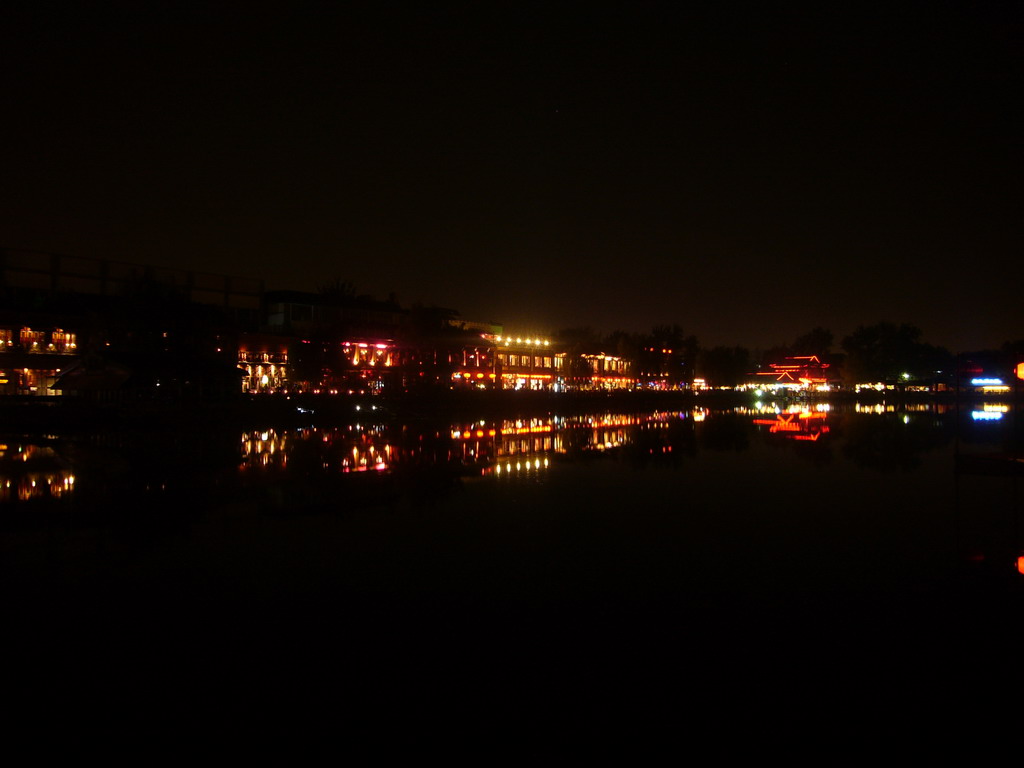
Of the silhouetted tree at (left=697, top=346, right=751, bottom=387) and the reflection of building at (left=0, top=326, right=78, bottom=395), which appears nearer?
the reflection of building at (left=0, top=326, right=78, bottom=395)

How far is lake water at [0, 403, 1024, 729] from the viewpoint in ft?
17.2

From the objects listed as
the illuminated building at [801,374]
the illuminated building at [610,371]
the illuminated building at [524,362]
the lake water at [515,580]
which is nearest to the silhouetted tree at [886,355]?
the illuminated building at [801,374]

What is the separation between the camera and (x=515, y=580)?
7590mm

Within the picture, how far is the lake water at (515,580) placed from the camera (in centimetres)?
524

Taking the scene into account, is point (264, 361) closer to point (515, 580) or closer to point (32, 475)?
point (32, 475)

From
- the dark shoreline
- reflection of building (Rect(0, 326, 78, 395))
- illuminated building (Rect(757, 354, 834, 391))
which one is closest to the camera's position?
the dark shoreline

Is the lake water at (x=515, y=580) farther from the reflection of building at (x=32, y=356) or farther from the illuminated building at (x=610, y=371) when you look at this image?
the illuminated building at (x=610, y=371)

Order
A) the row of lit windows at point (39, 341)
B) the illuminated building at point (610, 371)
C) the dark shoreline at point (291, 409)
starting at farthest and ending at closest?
the illuminated building at point (610, 371) → the row of lit windows at point (39, 341) → the dark shoreline at point (291, 409)

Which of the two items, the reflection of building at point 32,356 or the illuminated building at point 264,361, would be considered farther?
the illuminated building at point 264,361

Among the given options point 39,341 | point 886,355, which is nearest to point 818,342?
point 886,355

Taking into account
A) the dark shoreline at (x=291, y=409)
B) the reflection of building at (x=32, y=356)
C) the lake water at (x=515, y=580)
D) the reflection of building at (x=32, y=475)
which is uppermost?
the reflection of building at (x=32, y=356)

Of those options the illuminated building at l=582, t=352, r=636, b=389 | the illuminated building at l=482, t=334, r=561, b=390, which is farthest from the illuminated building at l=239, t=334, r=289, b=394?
the illuminated building at l=582, t=352, r=636, b=389

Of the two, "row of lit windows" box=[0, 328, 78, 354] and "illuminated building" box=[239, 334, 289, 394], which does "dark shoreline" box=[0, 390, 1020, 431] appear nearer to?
"row of lit windows" box=[0, 328, 78, 354]

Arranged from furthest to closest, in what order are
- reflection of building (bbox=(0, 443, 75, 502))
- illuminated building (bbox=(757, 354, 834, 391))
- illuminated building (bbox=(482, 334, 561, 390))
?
illuminated building (bbox=(757, 354, 834, 391))
illuminated building (bbox=(482, 334, 561, 390))
reflection of building (bbox=(0, 443, 75, 502))
